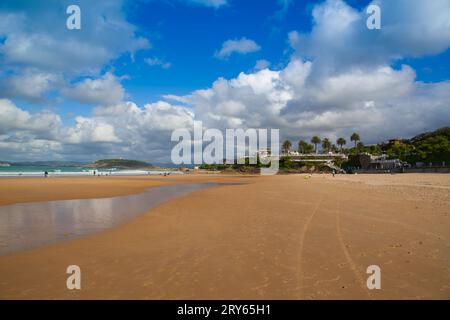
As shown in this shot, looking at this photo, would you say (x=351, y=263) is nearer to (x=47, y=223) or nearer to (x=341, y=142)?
(x=47, y=223)

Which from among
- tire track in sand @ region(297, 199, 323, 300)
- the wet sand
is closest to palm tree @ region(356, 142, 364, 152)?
the wet sand

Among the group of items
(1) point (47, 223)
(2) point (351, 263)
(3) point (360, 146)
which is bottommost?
(1) point (47, 223)

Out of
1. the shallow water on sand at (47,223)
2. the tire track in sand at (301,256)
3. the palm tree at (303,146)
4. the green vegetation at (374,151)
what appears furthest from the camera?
the palm tree at (303,146)

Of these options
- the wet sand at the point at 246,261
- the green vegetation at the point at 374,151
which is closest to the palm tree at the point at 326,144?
the green vegetation at the point at 374,151

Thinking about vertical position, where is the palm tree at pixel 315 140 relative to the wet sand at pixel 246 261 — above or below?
above

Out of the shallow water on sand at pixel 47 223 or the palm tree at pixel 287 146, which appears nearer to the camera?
the shallow water on sand at pixel 47 223

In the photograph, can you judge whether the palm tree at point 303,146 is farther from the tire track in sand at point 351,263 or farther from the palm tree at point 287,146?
the tire track in sand at point 351,263

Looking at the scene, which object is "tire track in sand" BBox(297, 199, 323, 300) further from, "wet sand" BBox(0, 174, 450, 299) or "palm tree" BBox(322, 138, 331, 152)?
"palm tree" BBox(322, 138, 331, 152)

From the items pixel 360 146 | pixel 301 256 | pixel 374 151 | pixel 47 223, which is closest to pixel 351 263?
pixel 301 256

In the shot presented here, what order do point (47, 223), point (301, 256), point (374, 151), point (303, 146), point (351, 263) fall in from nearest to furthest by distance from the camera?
point (351, 263) < point (301, 256) < point (47, 223) < point (374, 151) < point (303, 146)

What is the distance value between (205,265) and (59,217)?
34.5ft
